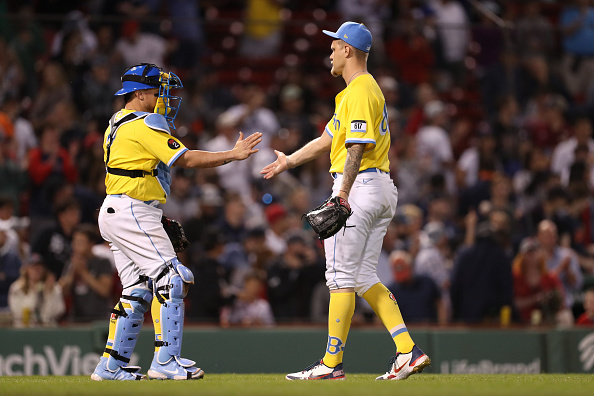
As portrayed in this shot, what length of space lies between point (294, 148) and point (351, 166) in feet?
20.8

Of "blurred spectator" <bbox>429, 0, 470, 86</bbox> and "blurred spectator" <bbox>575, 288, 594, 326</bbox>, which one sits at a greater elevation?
"blurred spectator" <bbox>429, 0, 470, 86</bbox>

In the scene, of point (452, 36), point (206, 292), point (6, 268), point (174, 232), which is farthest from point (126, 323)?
point (452, 36)

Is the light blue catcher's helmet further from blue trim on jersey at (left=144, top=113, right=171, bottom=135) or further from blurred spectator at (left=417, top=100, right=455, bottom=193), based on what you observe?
blurred spectator at (left=417, top=100, right=455, bottom=193)

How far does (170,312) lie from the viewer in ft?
21.3

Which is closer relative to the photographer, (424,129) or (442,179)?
(442,179)

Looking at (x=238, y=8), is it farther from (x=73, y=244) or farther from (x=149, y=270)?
(x=149, y=270)

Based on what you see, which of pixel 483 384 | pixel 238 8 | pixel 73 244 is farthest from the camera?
pixel 238 8

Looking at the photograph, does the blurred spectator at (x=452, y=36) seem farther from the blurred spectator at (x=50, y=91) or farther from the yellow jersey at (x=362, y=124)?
the yellow jersey at (x=362, y=124)

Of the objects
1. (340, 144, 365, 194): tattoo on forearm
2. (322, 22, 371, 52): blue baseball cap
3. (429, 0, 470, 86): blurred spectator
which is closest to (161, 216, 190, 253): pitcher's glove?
(340, 144, 365, 194): tattoo on forearm

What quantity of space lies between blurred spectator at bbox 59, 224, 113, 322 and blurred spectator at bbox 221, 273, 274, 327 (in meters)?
1.31

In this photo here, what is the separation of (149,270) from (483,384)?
8.04ft

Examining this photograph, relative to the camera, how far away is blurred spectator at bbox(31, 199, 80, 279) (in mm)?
10180

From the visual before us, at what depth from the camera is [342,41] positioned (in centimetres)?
689

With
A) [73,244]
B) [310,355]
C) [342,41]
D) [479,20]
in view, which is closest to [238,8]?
[479,20]
